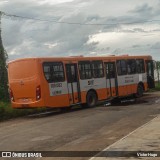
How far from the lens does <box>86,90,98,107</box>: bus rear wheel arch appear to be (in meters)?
24.6

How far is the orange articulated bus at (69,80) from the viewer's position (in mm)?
21516

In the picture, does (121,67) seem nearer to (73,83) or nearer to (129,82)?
(129,82)

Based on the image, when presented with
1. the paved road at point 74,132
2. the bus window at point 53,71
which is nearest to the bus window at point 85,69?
the bus window at point 53,71

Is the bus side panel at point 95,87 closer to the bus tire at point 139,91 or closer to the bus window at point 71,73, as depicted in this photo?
the bus window at point 71,73

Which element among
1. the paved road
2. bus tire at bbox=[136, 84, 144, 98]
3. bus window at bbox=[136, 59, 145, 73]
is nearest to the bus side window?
the paved road

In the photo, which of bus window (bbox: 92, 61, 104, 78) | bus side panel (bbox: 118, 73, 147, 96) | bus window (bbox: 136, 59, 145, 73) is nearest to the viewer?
bus window (bbox: 92, 61, 104, 78)

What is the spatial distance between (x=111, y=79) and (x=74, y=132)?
12403 mm

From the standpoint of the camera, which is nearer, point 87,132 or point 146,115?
point 87,132

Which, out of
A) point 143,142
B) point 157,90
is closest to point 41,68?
point 143,142

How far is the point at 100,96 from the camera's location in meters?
25.7

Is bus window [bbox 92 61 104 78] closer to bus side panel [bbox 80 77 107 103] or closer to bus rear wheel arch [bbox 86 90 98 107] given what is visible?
bus side panel [bbox 80 77 107 103]

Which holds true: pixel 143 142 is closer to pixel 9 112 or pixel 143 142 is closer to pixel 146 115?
pixel 146 115

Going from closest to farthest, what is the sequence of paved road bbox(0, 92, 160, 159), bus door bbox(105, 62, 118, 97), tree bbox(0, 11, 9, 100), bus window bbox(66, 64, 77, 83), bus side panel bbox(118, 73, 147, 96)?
paved road bbox(0, 92, 160, 159) < bus window bbox(66, 64, 77, 83) < bus door bbox(105, 62, 118, 97) < tree bbox(0, 11, 9, 100) < bus side panel bbox(118, 73, 147, 96)

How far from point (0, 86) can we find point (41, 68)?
252 inches
